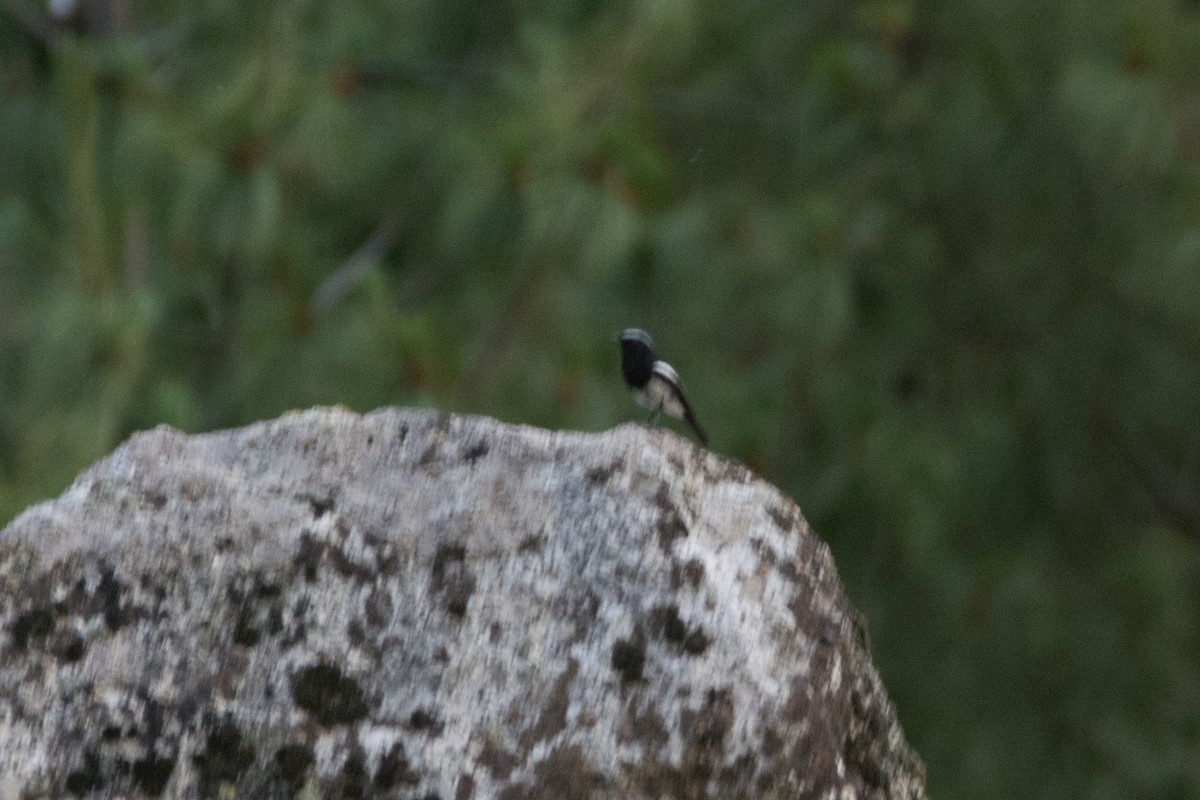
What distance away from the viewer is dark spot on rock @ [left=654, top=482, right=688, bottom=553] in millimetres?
1508

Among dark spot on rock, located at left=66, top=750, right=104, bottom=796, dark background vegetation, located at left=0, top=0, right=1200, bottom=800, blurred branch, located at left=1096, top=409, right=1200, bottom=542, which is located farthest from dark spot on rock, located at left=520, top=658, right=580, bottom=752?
blurred branch, located at left=1096, top=409, right=1200, bottom=542

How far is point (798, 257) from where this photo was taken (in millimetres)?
4910

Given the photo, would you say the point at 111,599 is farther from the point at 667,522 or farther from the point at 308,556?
A: the point at 667,522

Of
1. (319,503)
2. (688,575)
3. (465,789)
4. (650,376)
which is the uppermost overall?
(650,376)

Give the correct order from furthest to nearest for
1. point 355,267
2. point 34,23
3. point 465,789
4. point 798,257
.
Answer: point 798,257 → point 355,267 → point 34,23 → point 465,789

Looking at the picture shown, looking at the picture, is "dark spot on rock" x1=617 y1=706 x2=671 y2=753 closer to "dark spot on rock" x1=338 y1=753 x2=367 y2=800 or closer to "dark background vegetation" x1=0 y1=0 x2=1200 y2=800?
"dark spot on rock" x1=338 y1=753 x2=367 y2=800

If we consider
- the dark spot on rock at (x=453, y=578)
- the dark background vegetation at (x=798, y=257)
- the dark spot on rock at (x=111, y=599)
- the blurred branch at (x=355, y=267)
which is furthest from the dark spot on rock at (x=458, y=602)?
the blurred branch at (x=355, y=267)

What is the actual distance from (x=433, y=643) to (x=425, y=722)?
0.27ft

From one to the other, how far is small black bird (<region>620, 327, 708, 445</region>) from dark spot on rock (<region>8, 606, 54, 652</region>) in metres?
1.10

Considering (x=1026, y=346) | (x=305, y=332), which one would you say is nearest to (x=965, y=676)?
(x=1026, y=346)

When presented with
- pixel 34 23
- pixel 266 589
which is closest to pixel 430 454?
pixel 266 589

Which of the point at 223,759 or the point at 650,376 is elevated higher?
the point at 650,376

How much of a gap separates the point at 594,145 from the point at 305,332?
3.30ft

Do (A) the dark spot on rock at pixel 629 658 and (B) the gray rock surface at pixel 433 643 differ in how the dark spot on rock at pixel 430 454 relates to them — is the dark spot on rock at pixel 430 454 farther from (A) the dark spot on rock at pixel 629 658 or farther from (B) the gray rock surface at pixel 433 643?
(A) the dark spot on rock at pixel 629 658
